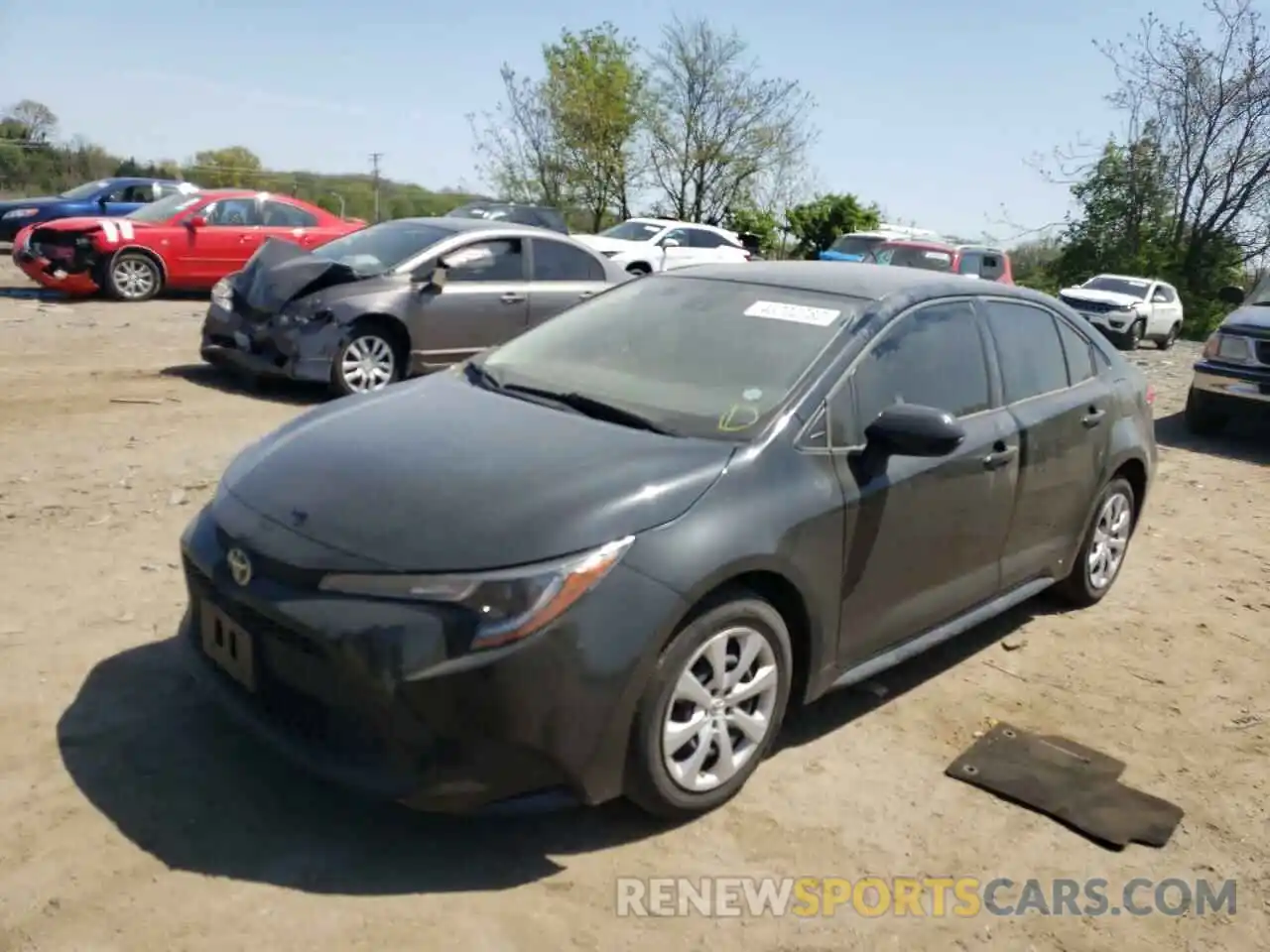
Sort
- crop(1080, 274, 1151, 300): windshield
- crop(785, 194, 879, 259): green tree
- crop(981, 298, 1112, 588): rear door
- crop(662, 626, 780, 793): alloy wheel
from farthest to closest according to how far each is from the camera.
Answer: crop(785, 194, 879, 259): green tree < crop(1080, 274, 1151, 300): windshield < crop(981, 298, 1112, 588): rear door < crop(662, 626, 780, 793): alloy wheel

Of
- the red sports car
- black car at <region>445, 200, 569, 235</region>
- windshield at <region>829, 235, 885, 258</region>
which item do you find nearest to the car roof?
the red sports car

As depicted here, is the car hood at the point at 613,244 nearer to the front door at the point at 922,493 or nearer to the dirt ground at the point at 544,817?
the dirt ground at the point at 544,817

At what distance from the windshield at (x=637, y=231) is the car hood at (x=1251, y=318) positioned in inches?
422

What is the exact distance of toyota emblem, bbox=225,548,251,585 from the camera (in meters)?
3.02

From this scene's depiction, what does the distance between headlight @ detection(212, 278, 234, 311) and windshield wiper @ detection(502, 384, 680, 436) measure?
5.65 meters

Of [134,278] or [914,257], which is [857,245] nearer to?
[914,257]

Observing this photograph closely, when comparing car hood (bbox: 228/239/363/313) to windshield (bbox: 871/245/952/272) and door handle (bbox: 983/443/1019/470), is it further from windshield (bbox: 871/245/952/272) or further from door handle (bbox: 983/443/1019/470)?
windshield (bbox: 871/245/952/272)

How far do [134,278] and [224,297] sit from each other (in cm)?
619

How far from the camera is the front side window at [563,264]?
9.68m

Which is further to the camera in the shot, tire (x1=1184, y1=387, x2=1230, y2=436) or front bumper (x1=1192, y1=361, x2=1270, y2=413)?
tire (x1=1184, y1=387, x2=1230, y2=436)

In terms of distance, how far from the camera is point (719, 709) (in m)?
3.21

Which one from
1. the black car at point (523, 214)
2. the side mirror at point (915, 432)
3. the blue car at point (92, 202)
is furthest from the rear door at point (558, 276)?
the black car at point (523, 214)

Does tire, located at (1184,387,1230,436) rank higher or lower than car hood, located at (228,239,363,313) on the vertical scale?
lower

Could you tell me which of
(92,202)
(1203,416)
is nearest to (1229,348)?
(1203,416)
